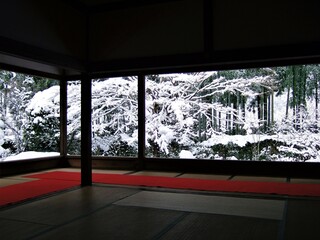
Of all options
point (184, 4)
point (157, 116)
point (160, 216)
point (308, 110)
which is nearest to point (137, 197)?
point (160, 216)

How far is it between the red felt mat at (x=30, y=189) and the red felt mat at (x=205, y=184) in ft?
1.29

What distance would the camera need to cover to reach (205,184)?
16.9 feet

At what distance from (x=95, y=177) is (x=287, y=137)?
3.80 metres

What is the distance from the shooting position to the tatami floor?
2779mm

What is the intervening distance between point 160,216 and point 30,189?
246 cm

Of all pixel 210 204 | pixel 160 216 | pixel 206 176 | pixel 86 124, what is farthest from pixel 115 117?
pixel 160 216

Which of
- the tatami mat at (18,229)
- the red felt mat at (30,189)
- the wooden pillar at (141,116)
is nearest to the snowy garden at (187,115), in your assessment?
the wooden pillar at (141,116)

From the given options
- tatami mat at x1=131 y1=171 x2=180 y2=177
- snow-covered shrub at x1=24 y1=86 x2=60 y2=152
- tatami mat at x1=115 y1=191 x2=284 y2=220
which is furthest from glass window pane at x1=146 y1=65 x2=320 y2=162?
tatami mat at x1=115 y1=191 x2=284 y2=220

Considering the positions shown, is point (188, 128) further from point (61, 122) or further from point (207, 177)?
point (61, 122)

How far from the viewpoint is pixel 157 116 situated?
23.8ft

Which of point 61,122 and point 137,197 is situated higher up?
point 61,122

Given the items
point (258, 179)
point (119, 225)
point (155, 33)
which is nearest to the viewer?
point (119, 225)

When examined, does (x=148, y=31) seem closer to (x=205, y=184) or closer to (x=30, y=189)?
(x=205, y=184)

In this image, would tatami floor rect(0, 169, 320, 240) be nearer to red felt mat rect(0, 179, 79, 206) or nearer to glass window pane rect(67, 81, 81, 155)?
red felt mat rect(0, 179, 79, 206)
